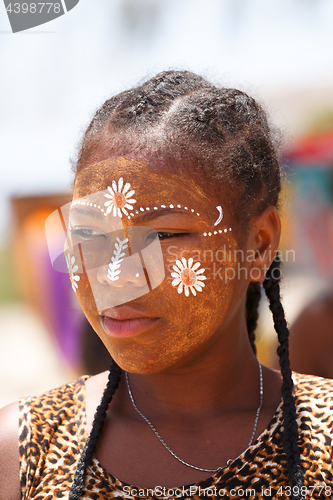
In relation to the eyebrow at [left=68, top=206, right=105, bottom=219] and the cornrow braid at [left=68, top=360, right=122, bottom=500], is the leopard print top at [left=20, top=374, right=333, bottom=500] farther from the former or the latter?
the eyebrow at [left=68, top=206, right=105, bottom=219]

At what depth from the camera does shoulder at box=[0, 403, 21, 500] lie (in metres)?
1.56

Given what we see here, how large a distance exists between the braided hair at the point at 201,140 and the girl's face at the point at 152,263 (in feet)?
0.27

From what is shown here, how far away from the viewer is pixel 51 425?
5.54 feet

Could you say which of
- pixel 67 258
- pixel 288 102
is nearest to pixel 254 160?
pixel 67 258

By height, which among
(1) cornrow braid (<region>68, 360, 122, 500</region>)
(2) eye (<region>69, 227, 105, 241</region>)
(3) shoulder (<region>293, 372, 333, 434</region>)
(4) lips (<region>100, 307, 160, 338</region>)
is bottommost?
(3) shoulder (<region>293, 372, 333, 434</region>)

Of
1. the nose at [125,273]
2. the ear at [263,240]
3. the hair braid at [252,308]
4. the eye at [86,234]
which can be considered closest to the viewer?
Result: the nose at [125,273]

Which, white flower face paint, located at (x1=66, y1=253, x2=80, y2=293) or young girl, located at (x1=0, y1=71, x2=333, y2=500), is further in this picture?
white flower face paint, located at (x1=66, y1=253, x2=80, y2=293)

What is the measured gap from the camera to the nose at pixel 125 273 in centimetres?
144

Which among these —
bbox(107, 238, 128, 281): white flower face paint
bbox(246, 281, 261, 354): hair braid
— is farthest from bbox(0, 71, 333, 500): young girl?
bbox(246, 281, 261, 354): hair braid

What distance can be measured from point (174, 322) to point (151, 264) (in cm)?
19

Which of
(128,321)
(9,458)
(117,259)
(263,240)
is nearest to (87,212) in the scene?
(117,259)

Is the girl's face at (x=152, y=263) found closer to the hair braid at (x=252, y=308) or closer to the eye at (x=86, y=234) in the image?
the eye at (x=86, y=234)

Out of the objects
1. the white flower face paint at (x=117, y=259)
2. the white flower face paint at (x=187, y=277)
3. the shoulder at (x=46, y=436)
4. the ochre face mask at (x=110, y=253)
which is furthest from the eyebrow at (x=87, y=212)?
the shoulder at (x=46, y=436)

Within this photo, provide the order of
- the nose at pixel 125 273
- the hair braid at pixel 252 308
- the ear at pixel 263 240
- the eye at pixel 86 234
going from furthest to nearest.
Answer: the hair braid at pixel 252 308, the ear at pixel 263 240, the eye at pixel 86 234, the nose at pixel 125 273
